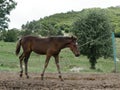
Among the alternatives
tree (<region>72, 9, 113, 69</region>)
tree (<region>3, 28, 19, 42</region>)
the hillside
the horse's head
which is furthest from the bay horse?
the hillside

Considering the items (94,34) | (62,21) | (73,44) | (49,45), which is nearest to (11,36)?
(94,34)

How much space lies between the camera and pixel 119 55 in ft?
133

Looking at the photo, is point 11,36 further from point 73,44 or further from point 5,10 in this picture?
point 73,44

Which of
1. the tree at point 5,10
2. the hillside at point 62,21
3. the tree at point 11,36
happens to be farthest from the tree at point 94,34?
the hillside at point 62,21

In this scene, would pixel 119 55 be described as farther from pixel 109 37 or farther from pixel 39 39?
pixel 39 39

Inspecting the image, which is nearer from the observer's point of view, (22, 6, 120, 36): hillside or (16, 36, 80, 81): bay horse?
(16, 36, 80, 81): bay horse

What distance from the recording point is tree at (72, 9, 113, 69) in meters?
29.0

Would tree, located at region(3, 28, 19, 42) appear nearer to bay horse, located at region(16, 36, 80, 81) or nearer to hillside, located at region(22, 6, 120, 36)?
hillside, located at region(22, 6, 120, 36)

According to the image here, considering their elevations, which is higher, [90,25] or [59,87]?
[90,25]

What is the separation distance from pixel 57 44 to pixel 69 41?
1.64 ft

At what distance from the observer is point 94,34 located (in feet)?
98.3

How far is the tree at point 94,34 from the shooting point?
29000 mm

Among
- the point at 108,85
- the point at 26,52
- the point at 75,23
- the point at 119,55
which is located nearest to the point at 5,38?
the point at 119,55

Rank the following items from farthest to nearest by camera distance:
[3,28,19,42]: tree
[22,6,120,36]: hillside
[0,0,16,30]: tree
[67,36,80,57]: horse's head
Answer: [22,6,120,36]: hillside, [3,28,19,42]: tree, [0,0,16,30]: tree, [67,36,80,57]: horse's head
